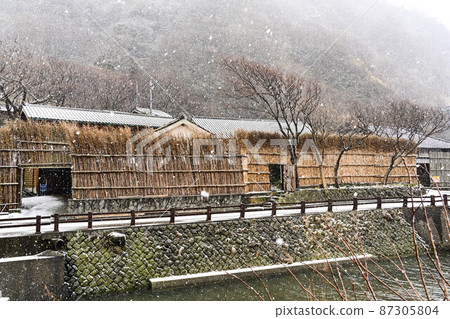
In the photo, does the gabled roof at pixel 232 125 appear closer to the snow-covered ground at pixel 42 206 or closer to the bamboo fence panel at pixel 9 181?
the snow-covered ground at pixel 42 206

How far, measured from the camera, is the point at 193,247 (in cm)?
1109

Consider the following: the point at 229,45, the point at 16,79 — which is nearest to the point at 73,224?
the point at 16,79

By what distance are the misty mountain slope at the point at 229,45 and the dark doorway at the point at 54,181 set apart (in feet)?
83.1

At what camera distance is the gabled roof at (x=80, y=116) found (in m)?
17.9

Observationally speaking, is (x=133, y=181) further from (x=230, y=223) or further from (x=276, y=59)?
(x=276, y=59)

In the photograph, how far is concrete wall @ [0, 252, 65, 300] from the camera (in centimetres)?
815

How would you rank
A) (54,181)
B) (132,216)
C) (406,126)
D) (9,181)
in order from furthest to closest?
(406,126)
(54,181)
(9,181)
(132,216)

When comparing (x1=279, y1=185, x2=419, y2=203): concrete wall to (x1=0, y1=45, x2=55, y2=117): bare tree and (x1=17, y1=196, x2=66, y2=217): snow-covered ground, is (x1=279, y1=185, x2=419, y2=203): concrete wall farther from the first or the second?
(x1=0, y1=45, x2=55, y2=117): bare tree

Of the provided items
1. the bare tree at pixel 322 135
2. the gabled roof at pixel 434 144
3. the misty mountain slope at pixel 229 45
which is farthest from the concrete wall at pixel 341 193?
the misty mountain slope at pixel 229 45

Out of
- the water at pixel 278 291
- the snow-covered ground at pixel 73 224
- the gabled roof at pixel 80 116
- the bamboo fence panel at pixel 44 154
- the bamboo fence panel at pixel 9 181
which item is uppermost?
the gabled roof at pixel 80 116

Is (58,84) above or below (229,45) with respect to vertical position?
below

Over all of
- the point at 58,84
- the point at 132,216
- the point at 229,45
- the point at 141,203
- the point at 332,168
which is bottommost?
the point at 132,216

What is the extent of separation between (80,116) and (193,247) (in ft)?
39.9

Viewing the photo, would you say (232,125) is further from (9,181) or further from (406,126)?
(9,181)
